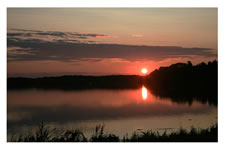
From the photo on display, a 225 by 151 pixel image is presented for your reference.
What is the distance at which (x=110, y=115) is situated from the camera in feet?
41.0

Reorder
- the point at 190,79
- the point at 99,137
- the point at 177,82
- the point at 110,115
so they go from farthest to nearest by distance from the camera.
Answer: the point at 177,82 < the point at 190,79 < the point at 110,115 < the point at 99,137

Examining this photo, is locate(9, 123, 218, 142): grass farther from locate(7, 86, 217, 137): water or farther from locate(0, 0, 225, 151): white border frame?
locate(7, 86, 217, 137): water

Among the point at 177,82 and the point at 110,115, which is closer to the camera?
the point at 110,115

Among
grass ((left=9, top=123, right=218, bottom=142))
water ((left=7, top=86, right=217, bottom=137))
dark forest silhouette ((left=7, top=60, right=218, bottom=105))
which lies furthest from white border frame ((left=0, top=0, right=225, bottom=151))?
dark forest silhouette ((left=7, top=60, right=218, bottom=105))

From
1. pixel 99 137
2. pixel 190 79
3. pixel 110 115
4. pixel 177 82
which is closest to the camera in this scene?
pixel 99 137

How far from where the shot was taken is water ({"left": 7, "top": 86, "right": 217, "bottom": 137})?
9.00 metres
